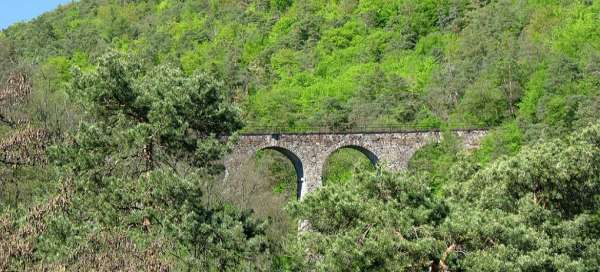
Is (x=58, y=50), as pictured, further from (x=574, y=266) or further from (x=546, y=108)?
(x=574, y=266)

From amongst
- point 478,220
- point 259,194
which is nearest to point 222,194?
point 259,194

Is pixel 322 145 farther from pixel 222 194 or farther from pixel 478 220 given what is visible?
pixel 478 220

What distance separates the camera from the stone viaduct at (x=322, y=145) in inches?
1314

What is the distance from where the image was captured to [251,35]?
72562mm

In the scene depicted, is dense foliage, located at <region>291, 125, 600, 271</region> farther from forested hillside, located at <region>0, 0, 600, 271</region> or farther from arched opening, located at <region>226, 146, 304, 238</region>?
arched opening, located at <region>226, 146, 304, 238</region>

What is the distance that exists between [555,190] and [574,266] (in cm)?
224

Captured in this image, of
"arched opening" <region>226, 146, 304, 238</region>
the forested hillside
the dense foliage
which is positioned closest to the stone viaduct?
"arched opening" <region>226, 146, 304, 238</region>

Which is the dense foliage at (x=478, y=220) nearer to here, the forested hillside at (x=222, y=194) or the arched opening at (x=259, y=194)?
the forested hillside at (x=222, y=194)

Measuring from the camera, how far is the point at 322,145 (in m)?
35.1

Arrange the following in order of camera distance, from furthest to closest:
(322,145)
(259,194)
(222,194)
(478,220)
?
1. (322,145)
2. (259,194)
3. (222,194)
4. (478,220)

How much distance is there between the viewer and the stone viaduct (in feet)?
109

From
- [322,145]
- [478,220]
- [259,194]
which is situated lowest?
[259,194]

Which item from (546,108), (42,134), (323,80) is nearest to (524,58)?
(546,108)

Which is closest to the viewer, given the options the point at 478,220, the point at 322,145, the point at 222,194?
the point at 478,220
